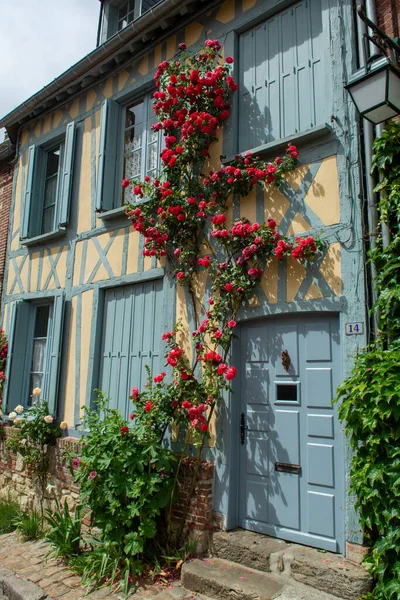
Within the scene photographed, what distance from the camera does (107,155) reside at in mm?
6148

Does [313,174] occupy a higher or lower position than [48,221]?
lower

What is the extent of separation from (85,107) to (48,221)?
5.86ft

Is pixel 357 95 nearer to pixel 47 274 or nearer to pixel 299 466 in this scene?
pixel 299 466

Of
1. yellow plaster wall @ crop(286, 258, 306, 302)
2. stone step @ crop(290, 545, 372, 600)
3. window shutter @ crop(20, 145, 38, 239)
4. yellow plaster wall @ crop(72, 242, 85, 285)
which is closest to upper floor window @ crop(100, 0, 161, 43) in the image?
window shutter @ crop(20, 145, 38, 239)

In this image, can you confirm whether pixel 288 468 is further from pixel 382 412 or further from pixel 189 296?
pixel 189 296

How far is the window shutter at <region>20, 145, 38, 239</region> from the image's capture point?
7.25 meters

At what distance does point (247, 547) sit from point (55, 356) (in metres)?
3.54

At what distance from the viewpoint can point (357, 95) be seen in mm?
3326

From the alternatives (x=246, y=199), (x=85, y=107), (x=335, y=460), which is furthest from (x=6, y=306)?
(x=335, y=460)

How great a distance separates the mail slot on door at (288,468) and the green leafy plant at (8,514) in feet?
11.6

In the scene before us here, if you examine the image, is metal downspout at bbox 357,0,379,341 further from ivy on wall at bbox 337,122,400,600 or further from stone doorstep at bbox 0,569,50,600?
stone doorstep at bbox 0,569,50,600

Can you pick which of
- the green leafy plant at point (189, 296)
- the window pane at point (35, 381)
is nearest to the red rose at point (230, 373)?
the green leafy plant at point (189, 296)

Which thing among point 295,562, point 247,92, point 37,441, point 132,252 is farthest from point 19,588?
point 247,92

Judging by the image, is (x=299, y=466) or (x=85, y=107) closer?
(x=299, y=466)
